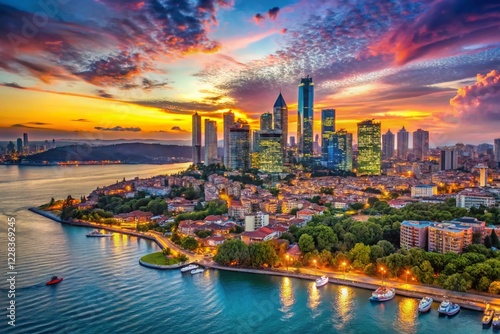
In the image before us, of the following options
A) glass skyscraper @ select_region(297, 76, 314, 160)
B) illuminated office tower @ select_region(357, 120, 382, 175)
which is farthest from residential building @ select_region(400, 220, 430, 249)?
glass skyscraper @ select_region(297, 76, 314, 160)

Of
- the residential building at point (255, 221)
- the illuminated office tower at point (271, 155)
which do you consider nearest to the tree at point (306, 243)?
the residential building at point (255, 221)

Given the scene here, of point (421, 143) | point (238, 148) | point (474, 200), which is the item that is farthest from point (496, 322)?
point (421, 143)

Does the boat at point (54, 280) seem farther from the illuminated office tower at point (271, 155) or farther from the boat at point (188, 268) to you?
the illuminated office tower at point (271, 155)

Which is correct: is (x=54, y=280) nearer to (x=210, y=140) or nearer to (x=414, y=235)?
(x=414, y=235)

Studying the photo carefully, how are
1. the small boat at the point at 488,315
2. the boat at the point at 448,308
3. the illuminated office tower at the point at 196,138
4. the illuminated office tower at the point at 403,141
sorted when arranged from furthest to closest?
the illuminated office tower at the point at 403,141, the illuminated office tower at the point at 196,138, the boat at the point at 448,308, the small boat at the point at 488,315

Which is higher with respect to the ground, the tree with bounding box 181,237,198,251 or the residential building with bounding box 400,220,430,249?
the residential building with bounding box 400,220,430,249

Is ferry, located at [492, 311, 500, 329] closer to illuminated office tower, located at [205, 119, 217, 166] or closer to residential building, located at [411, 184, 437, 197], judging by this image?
residential building, located at [411, 184, 437, 197]
